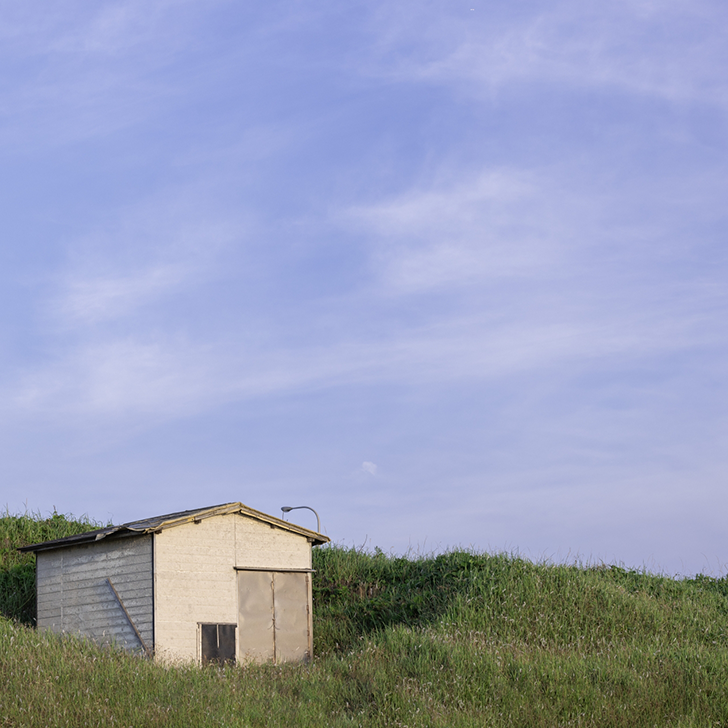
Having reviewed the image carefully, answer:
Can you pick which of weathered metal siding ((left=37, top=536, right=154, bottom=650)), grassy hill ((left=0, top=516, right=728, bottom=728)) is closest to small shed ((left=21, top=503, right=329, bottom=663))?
weathered metal siding ((left=37, top=536, right=154, bottom=650))

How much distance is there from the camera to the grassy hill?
14406 millimetres

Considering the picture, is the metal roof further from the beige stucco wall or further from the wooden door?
the wooden door

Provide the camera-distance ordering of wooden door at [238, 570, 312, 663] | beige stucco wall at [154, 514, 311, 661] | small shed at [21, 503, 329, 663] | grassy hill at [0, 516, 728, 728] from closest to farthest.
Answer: grassy hill at [0, 516, 728, 728], beige stucco wall at [154, 514, 311, 661], small shed at [21, 503, 329, 663], wooden door at [238, 570, 312, 663]

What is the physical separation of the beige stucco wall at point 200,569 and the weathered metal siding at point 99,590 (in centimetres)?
33

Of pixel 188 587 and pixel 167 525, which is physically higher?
pixel 167 525

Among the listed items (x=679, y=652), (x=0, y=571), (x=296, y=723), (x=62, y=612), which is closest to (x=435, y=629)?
(x=679, y=652)

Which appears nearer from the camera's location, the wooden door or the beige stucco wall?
the beige stucco wall

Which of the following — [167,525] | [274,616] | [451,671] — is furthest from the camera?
[274,616]

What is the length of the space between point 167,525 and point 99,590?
2501 mm

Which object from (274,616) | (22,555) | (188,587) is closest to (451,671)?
(274,616)

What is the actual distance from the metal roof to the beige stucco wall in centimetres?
22

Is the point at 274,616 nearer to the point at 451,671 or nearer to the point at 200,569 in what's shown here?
the point at 200,569

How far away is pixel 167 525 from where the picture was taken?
20.5 metres

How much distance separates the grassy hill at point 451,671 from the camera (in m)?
14.4
